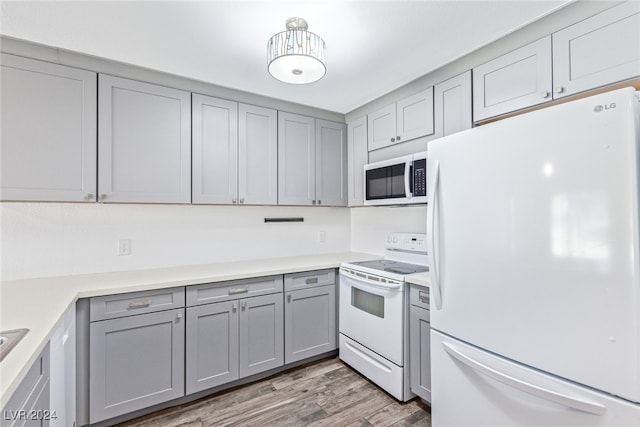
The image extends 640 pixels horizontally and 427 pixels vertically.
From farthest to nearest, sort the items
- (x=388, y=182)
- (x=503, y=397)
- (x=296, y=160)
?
(x=296, y=160), (x=388, y=182), (x=503, y=397)

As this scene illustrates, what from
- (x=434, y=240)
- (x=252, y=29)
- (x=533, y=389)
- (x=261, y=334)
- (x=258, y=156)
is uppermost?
(x=252, y=29)

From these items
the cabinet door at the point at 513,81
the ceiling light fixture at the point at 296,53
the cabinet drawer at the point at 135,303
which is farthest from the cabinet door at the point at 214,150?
the cabinet door at the point at 513,81

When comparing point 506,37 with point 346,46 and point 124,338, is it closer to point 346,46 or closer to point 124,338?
point 346,46

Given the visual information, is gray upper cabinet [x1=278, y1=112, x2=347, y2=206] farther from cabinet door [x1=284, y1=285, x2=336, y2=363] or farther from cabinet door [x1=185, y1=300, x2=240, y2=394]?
cabinet door [x1=185, y1=300, x2=240, y2=394]

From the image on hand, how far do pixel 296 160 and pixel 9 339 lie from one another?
2169 mm

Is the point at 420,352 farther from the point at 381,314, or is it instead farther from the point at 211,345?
the point at 211,345

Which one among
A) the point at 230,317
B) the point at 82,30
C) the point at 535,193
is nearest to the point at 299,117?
the point at 82,30

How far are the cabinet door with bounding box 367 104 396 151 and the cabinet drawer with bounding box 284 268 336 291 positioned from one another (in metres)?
1.20

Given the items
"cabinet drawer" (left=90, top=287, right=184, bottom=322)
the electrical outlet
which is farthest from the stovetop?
the electrical outlet

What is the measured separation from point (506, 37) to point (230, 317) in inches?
98.7

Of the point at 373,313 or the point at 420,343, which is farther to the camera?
the point at 373,313

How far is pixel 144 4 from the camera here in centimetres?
149

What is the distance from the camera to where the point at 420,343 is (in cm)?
197

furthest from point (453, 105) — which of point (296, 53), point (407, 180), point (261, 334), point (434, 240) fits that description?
point (261, 334)
